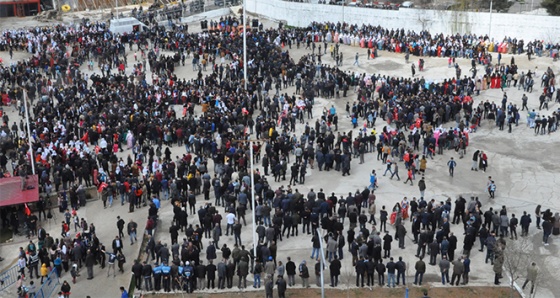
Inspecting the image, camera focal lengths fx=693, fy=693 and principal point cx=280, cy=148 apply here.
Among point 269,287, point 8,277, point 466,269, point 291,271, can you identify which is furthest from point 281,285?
point 8,277

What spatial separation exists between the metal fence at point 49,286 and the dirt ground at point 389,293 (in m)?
3.97

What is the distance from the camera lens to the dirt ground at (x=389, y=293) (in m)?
24.6

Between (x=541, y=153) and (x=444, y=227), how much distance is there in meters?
14.8

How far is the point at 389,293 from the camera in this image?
24.7 metres

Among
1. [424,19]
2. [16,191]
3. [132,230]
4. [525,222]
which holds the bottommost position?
[132,230]

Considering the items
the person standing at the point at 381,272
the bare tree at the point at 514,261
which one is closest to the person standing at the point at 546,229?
the bare tree at the point at 514,261

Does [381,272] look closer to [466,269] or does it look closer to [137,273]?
[466,269]

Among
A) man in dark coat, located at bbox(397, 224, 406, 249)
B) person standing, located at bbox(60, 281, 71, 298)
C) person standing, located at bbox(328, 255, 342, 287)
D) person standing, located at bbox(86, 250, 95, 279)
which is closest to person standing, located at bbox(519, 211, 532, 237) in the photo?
man in dark coat, located at bbox(397, 224, 406, 249)

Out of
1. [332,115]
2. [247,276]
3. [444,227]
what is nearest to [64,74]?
[332,115]

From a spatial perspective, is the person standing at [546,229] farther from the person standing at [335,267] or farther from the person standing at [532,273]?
the person standing at [335,267]

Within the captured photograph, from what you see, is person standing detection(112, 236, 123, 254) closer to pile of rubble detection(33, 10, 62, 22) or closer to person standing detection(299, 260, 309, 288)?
person standing detection(299, 260, 309, 288)

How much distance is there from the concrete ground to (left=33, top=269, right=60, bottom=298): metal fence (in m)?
0.41

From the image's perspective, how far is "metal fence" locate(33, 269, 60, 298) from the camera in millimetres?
25316

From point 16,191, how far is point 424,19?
4571 cm
